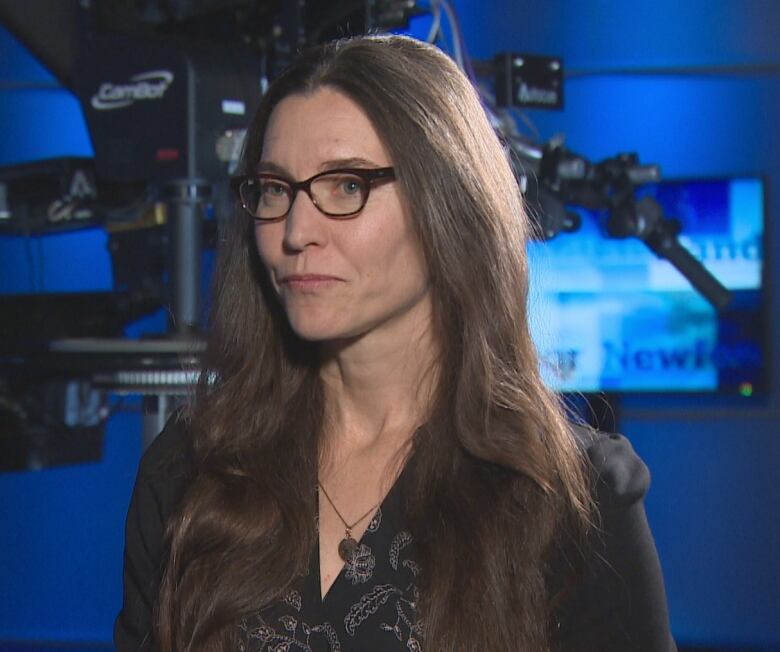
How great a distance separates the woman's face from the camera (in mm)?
1321

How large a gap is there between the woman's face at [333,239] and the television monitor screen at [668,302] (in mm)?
2805

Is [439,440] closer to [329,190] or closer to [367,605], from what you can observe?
[367,605]

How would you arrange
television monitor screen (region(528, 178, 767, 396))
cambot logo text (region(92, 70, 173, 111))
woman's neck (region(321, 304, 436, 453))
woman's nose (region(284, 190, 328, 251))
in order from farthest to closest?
television monitor screen (region(528, 178, 767, 396)) → cambot logo text (region(92, 70, 173, 111)) → woman's neck (region(321, 304, 436, 453)) → woman's nose (region(284, 190, 328, 251))

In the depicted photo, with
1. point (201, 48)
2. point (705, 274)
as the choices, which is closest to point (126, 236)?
point (201, 48)

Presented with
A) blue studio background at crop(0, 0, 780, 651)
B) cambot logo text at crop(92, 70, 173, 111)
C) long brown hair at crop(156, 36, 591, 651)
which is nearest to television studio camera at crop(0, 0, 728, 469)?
cambot logo text at crop(92, 70, 173, 111)

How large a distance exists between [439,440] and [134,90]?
87 centimetres

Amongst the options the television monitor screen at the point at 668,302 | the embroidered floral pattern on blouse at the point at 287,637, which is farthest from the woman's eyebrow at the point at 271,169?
the television monitor screen at the point at 668,302

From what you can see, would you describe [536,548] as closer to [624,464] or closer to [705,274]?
[624,464]

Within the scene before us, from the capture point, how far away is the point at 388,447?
1.46 m

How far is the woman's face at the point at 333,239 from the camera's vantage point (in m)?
1.32

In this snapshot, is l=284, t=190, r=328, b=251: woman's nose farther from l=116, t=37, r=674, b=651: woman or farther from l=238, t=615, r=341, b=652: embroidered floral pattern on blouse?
l=238, t=615, r=341, b=652: embroidered floral pattern on blouse

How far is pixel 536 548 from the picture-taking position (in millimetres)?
1349

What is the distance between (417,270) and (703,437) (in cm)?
305

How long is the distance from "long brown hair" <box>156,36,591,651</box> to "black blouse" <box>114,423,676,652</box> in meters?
0.02
